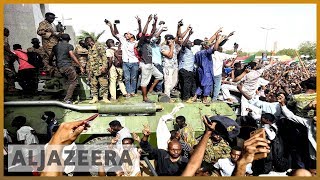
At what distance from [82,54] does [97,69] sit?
2.81 ft

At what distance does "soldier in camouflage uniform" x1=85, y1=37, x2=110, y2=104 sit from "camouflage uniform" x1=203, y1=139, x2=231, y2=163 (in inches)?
74.3

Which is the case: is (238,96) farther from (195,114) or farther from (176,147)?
(176,147)

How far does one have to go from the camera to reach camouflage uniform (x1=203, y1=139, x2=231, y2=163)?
5.84 meters

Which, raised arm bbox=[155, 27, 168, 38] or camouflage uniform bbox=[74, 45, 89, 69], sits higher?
raised arm bbox=[155, 27, 168, 38]

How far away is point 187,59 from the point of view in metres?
6.84

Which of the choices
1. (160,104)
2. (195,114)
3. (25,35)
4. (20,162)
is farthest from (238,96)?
(25,35)

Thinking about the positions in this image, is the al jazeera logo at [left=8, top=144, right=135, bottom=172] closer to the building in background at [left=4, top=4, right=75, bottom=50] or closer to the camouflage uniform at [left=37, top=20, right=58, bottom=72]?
the camouflage uniform at [left=37, top=20, right=58, bottom=72]

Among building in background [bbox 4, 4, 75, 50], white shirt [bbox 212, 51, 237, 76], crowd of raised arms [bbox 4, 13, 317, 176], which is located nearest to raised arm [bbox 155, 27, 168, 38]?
crowd of raised arms [bbox 4, 13, 317, 176]

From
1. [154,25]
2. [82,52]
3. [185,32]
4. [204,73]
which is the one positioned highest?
[154,25]

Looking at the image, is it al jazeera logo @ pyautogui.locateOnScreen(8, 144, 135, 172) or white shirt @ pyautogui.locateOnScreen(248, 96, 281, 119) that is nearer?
al jazeera logo @ pyautogui.locateOnScreen(8, 144, 135, 172)

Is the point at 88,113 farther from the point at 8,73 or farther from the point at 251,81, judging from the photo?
the point at 251,81

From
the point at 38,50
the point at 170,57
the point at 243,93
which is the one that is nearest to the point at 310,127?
the point at 243,93

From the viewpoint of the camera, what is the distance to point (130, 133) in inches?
236

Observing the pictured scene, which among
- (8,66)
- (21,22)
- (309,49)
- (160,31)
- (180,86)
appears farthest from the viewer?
(309,49)
